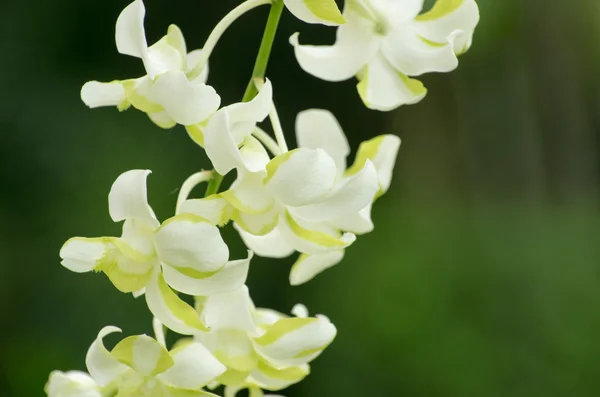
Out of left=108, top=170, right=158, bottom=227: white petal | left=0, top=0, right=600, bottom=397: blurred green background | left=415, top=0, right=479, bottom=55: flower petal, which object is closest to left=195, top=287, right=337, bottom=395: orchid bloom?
left=108, top=170, right=158, bottom=227: white petal

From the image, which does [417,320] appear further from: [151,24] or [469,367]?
[151,24]

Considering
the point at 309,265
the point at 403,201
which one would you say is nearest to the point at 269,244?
the point at 309,265

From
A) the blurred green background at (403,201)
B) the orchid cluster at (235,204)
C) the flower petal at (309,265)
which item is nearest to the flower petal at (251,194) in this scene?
the orchid cluster at (235,204)

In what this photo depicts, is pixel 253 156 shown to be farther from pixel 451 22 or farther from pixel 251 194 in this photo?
pixel 451 22

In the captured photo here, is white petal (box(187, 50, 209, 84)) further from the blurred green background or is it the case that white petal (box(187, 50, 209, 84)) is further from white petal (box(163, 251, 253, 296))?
the blurred green background

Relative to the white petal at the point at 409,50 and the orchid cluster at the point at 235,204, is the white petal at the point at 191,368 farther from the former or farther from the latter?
the white petal at the point at 409,50

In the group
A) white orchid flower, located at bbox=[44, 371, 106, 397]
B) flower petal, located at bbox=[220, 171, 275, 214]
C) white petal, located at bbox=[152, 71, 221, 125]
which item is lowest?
white orchid flower, located at bbox=[44, 371, 106, 397]
